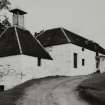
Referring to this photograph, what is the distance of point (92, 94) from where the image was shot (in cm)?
2048

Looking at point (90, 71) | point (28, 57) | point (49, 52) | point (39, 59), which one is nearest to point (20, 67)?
point (28, 57)

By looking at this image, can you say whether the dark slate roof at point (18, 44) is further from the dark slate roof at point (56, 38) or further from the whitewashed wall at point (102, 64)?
the whitewashed wall at point (102, 64)

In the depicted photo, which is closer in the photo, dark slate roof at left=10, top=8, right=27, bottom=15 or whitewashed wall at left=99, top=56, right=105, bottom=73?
dark slate roof at left=10, top=8, right=27, bottom=15

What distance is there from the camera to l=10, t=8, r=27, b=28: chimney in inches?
1625

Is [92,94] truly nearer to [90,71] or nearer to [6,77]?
[6,77]

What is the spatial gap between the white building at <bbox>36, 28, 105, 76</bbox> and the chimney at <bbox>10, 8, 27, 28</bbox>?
20.0 feet

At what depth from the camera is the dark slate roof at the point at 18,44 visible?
3541 cm

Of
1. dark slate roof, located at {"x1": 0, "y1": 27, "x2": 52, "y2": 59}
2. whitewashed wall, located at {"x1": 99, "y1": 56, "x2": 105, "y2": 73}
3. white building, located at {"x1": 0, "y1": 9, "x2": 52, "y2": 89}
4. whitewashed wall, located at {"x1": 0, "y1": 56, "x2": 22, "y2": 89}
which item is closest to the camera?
whitewashed wall, located at {"x1": 0, "y1": 56, "x2": 22, "y2": 89}

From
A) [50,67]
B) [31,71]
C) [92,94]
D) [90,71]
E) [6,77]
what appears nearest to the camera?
[92,94]

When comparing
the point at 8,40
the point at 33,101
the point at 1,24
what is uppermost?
the point at 1,24

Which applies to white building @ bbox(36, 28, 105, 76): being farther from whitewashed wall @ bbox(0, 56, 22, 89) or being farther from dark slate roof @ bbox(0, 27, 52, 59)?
whitewashed wall @ bbox(0, 56, 22, 89)

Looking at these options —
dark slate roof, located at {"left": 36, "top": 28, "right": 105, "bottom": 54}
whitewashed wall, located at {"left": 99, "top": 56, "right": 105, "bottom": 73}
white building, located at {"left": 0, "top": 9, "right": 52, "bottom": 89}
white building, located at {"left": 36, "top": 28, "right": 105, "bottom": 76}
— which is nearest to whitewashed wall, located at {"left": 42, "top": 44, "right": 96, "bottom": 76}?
white building, located at {"left": 36, "top": 28, "right": 105, "bottom": 76}

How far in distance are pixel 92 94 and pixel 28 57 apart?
53.6ft

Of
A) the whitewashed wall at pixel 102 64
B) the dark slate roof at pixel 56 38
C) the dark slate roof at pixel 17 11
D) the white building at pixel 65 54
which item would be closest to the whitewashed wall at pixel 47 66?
the white building at pixel 65 54
